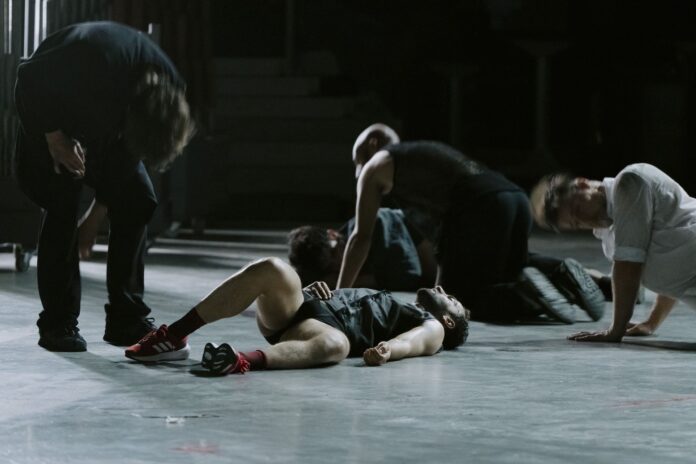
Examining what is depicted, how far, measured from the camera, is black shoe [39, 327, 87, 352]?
193 inches

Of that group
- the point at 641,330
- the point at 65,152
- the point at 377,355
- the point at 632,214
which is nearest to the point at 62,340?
the point at 65,152

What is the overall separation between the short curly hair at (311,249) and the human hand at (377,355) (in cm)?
163

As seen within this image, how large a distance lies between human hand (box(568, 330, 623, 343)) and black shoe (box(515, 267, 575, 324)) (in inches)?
23.3

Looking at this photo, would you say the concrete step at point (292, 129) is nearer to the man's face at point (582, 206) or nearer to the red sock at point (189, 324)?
the man's face at point (582, 206)

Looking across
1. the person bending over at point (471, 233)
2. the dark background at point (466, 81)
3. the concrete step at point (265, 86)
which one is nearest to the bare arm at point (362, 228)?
the person bending over at point (471, 233)

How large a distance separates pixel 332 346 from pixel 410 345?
1.11ft

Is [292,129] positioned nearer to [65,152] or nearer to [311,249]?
[311,249]

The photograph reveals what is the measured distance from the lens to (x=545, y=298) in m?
6.10

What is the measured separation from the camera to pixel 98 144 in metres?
4.89

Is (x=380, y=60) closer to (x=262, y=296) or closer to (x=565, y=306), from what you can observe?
(x=565, y=306)

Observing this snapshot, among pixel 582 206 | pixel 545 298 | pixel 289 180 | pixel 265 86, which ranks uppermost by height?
pixel 582 206

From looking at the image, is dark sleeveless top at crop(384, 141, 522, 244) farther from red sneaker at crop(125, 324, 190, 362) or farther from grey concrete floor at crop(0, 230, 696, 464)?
red sneaker at crop(125, 324, 190, 362)

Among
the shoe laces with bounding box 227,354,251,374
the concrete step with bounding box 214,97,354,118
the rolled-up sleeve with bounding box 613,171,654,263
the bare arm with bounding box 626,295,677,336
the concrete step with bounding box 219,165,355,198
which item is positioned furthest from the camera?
the concrete step with bounding box 214,97,354,118

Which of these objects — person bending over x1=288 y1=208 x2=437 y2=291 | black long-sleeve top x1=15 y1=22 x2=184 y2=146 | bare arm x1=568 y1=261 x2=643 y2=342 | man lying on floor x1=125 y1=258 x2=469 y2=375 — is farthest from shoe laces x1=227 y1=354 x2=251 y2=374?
person bending over x1=288 y1=208 x2=437 y2=291
